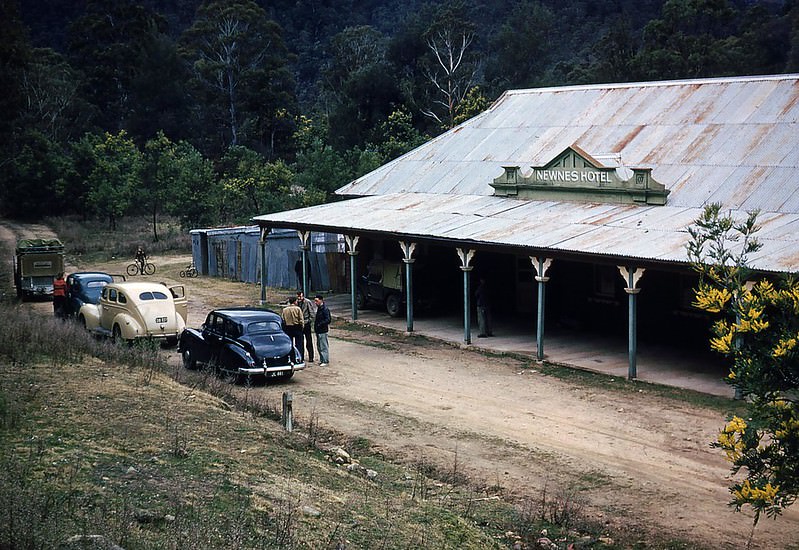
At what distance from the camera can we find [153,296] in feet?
79.4

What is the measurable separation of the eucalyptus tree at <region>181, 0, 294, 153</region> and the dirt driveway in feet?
180

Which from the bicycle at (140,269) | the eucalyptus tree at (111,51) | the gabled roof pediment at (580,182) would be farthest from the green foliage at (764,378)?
the eucalyptus tree at (111,51)

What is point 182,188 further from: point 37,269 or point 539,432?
point 539,432

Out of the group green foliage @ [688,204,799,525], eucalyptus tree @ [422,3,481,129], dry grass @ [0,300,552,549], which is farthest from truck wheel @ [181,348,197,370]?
eucalyptus tree @ [422,3,481,129]

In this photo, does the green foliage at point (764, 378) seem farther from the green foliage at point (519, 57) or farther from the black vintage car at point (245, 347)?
the green foliage at point (519, 57)

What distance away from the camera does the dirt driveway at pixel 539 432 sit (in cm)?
1316

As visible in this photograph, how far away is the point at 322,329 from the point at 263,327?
1928 millimetres

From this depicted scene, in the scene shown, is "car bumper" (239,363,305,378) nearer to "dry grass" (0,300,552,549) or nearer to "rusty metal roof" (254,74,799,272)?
"dry grass" (0,300,552,549)

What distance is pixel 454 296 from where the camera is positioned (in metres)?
30.8

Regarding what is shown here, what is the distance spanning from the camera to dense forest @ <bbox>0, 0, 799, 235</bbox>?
53250 millimetres

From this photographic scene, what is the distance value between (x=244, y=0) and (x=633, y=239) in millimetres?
66992

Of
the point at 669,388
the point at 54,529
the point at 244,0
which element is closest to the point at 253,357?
the point at 669,388

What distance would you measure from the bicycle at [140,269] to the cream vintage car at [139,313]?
1523 centimetres

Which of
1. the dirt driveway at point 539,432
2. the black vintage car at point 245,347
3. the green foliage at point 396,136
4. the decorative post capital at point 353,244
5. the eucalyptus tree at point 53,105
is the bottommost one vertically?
the dirt driveway at point 539,432
